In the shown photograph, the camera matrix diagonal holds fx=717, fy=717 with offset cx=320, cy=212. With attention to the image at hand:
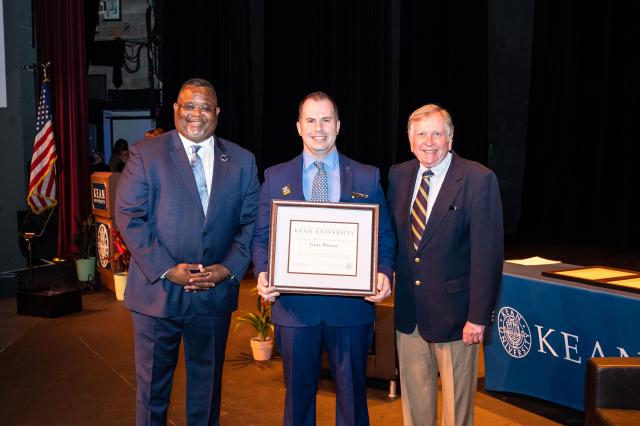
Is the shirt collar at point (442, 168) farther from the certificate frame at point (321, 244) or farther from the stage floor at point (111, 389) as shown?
the stage floor at point (111, 389)

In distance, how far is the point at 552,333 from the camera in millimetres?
3480

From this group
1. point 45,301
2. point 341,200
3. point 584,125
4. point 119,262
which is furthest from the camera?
point 584,125

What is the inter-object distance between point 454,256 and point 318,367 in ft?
2.07

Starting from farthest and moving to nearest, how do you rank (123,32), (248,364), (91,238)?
(123,32)
(91,238)
(248,364)

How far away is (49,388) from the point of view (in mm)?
4105

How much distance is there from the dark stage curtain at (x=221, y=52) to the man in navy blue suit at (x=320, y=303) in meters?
8.31

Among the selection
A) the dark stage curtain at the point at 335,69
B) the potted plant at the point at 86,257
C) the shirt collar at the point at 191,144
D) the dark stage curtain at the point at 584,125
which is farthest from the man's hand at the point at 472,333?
the dark stage curtain at the point at 335,69

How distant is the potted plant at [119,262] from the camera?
6492mm

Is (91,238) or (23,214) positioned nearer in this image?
(91,238)

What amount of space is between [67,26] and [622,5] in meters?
7.03

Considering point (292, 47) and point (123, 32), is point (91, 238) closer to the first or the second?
point (292, 47)

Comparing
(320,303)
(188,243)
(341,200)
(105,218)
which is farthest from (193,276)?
(105,218)

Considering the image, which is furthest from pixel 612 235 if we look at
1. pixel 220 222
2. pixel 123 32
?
pixel 123 32

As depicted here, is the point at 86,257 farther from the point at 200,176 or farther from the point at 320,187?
the point at 320,187
